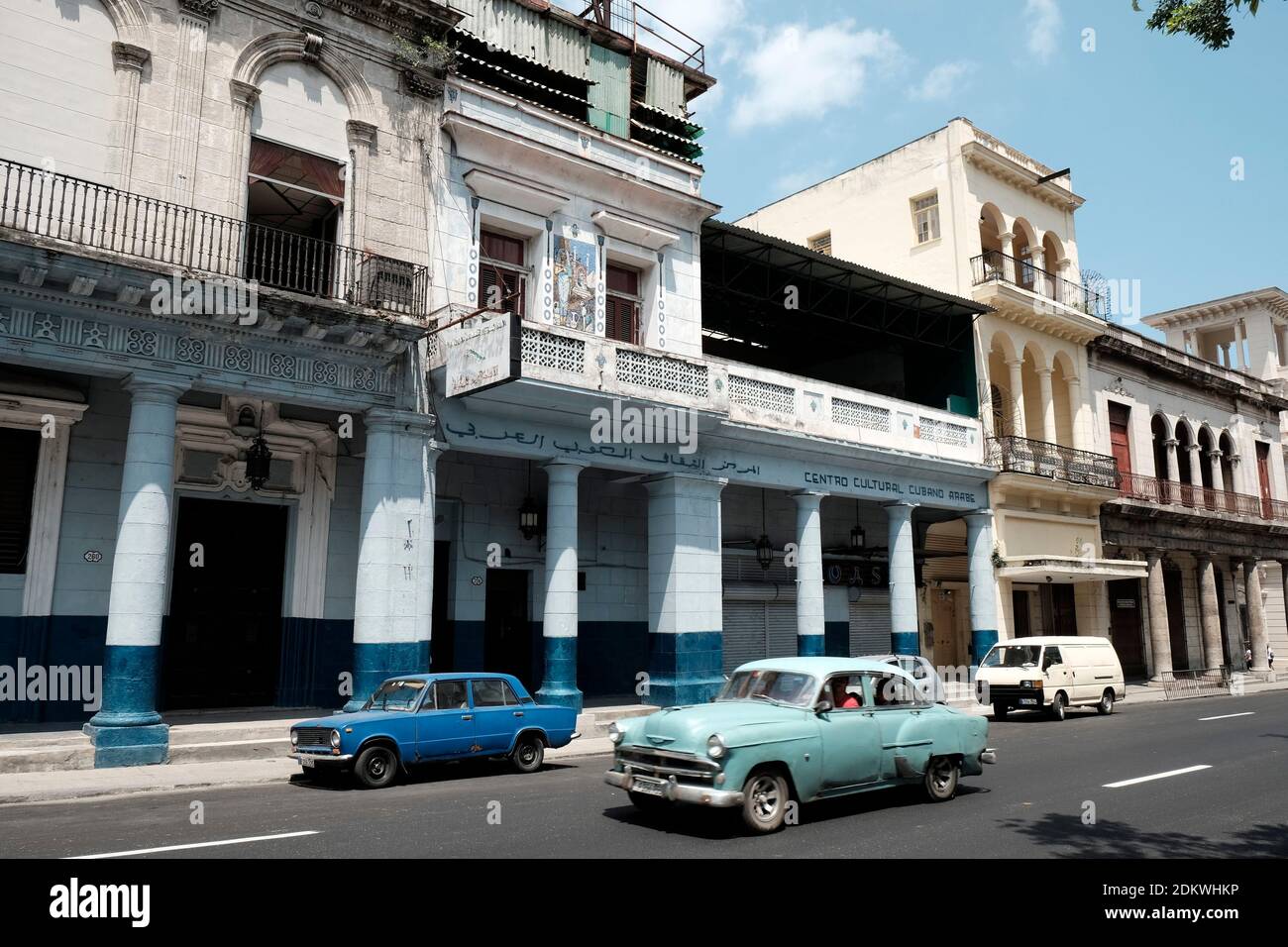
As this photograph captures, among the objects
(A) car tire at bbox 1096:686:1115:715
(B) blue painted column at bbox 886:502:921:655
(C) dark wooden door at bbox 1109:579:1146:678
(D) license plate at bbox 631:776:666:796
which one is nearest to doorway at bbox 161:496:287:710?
(D) license plate at bbox 631:776:666:796

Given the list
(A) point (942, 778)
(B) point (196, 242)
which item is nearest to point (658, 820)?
(A) point (942, 778)

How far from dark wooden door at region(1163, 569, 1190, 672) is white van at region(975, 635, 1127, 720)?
54.4 ft

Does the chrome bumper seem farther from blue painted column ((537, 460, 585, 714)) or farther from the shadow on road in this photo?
blue painted column ((537, 460, 585, 714))

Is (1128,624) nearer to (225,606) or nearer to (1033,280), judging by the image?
(1033,280)

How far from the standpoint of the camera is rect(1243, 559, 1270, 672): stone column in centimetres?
3834

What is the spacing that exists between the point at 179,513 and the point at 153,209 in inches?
209

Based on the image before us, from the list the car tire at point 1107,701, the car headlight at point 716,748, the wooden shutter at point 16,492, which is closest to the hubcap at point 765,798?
the car headlight at point 716,748

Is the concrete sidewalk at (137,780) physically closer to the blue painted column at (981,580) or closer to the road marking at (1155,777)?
the road marking at (1155,777)

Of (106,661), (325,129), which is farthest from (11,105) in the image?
(106,661)

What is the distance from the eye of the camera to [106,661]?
1295cm

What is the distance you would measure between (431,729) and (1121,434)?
30.2 metres

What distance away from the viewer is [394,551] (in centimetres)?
1565

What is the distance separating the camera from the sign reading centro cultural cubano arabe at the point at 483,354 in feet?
46.8
